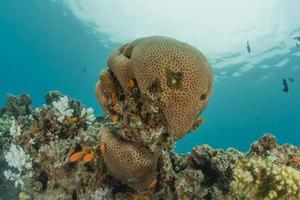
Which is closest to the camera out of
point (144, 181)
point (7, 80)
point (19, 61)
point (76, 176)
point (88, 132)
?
point (144, 181)

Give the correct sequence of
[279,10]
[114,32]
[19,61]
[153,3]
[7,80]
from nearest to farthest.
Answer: [279,10] < [153,3] < [114,32] < [19,61] < [7,80]

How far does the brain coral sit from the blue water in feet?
74.6

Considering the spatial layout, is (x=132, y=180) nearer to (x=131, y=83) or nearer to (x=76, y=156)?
A: (x=76, y=156)

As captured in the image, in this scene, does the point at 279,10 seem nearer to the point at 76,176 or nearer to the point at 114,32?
the point at 114,32

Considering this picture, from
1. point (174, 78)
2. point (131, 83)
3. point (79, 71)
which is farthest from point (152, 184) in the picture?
point (79, 71)

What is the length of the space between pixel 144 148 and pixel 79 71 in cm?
8381

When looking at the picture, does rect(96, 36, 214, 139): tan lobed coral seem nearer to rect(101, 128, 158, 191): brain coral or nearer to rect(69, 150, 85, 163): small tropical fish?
rect(101, 128, 158, 191): brain coral

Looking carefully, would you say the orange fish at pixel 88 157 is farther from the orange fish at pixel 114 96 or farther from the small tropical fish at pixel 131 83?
the small tropical fish at pixel 131 83

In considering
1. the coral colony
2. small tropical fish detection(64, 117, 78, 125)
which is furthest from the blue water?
the coral colony

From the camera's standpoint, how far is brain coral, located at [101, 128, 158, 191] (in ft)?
16.2

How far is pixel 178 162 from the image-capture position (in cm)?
645

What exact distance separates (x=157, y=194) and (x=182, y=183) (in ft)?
1.54

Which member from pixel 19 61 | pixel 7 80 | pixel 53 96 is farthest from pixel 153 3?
pixel 7 80

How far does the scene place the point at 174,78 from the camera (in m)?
4.46
